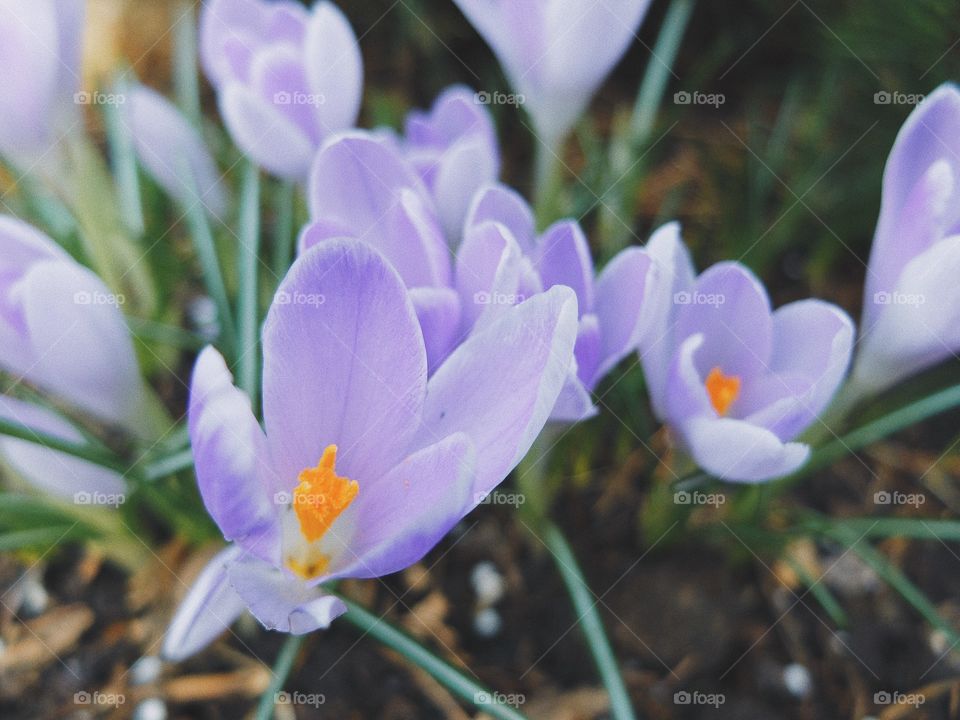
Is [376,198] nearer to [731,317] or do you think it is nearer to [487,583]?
[731,317]

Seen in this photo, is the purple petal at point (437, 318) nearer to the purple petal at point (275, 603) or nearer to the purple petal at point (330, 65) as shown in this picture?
the purple petal at point (275, 603)

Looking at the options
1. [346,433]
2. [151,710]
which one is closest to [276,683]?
[346,433]

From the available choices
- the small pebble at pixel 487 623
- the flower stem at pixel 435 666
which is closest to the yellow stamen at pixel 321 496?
the flower stem at pixel 435 666

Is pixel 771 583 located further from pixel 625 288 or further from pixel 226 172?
pixel 226 172

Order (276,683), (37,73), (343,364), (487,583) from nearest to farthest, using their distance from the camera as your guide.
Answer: (343,364)
(276,683)
(37,73)
(487,583)

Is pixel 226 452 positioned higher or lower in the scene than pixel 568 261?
lower

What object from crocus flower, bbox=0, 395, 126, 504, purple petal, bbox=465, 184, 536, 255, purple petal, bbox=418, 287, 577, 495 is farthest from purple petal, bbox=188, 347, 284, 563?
crocus flower, bbox=0, 395, 126, 504
